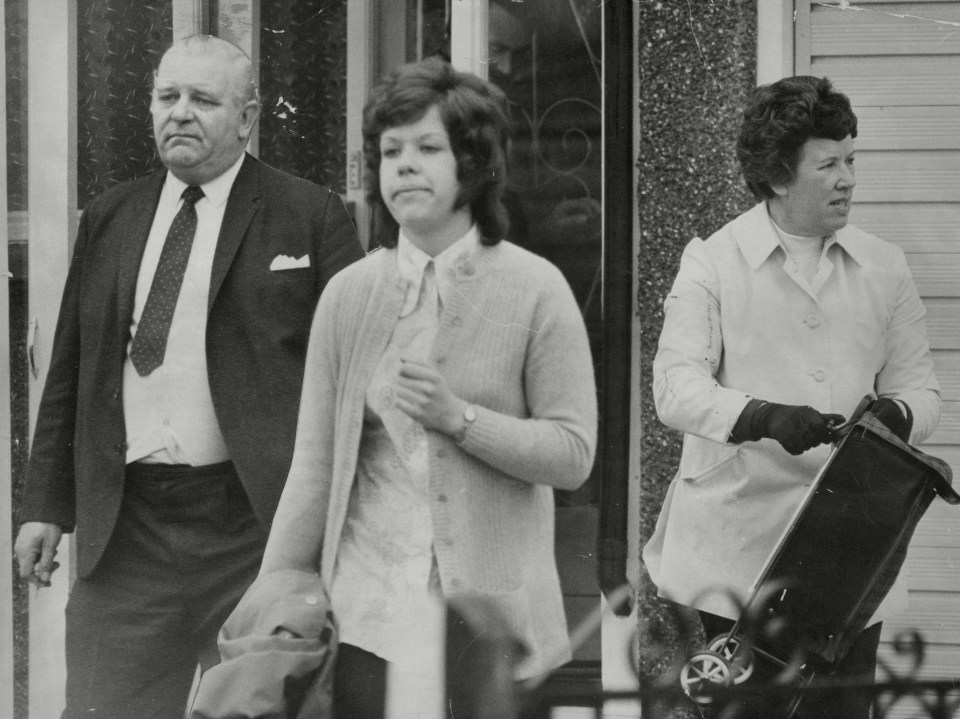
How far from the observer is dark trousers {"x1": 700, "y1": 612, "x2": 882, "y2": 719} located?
3520mm

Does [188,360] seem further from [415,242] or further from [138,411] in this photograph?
[415,242]

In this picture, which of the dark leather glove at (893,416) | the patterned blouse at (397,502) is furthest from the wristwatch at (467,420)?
the dark leather glove at (893,416)

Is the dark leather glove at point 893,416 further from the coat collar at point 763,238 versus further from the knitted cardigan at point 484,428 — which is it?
the knitted cardigan at point 484,428

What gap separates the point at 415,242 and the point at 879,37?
143cm

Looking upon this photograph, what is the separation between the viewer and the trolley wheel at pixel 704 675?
355 cm

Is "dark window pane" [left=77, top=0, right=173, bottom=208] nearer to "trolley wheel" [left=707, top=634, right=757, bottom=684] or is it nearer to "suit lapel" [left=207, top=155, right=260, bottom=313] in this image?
"suit lapel" [left=207, top=155, right=260, bottom=313]

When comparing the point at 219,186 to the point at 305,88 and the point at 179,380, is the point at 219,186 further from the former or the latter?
the point at 179,380

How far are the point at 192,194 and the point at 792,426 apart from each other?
1.83 meters

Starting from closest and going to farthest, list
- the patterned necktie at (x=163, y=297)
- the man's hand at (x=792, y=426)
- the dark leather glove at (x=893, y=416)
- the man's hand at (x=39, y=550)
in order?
the man's hand at (x=792, y=426)
the dark leather glove at (x=893, y=416)
the patterned necktie at (x=163, y=297)
the man's hand at (x=39, y=550)

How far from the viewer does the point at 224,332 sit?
12.3 ft

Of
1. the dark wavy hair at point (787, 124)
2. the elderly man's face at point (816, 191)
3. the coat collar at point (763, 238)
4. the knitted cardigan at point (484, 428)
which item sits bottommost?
the knitted cardigan at point (484, 428)

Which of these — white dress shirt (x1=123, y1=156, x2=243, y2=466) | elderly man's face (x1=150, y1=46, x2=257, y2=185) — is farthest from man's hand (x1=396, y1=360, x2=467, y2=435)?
elderly man's face (x1=150, y1=46, x2=257, y2=185)

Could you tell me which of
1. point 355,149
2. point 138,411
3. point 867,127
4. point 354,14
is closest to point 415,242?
point 355,149

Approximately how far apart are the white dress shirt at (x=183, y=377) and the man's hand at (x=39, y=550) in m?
0.38
